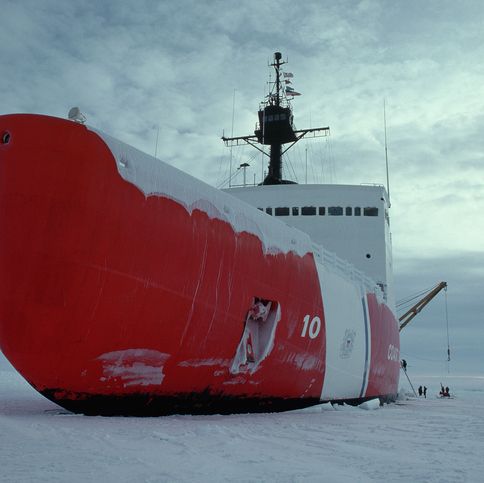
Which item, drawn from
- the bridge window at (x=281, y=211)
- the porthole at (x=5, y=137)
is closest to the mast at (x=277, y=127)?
the bridge window at (x=281, y=211)

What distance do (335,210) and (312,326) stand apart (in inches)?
281

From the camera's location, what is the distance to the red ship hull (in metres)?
5.82

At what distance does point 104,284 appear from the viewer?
5.96 meters

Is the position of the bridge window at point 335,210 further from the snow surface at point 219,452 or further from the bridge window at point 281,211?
the snow surface at point 219,452

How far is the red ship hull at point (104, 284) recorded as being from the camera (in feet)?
19.1

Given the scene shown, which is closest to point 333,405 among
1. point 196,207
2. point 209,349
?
point 209,349

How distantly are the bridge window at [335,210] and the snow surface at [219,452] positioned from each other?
972 centimetres

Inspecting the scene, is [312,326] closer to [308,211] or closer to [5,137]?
[5,137]

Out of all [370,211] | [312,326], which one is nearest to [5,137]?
[312,326]

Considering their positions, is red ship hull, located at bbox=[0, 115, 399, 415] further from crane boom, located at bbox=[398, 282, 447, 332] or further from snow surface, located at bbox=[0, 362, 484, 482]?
crane boom, located at bbox=[398, 282, 447, 332]

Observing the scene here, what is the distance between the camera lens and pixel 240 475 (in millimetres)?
3594

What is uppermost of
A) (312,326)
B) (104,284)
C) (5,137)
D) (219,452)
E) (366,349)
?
(5,137)

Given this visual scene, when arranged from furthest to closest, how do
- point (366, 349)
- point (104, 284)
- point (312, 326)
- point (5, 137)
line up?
point (366, 349)
point (312, 326)
point (5, 137)
point (104, 284)

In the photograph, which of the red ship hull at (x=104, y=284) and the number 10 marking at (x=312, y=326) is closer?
the red ship hull at (x=104, y=284)
